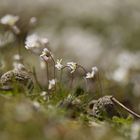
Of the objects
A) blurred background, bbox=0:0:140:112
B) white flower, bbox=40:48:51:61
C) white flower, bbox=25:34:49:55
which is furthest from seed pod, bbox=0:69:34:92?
Answer: blurred background, bbox=0:0:140:112

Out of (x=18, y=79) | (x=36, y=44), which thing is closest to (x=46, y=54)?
(x=18, y=79)

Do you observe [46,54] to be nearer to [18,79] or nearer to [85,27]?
[18,79]

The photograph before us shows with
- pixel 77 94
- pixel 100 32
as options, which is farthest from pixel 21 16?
pixel 77 94

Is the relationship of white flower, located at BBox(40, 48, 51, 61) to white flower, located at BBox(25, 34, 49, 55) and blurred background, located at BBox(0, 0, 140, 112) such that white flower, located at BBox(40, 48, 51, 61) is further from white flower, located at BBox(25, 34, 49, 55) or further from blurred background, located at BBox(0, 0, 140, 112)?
blurred background, located at BBox(0, 0, 140, 112)

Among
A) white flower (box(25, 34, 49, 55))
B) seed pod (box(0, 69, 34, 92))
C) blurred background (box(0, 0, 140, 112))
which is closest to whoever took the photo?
seed pod (box(0, 69, 34, 92))

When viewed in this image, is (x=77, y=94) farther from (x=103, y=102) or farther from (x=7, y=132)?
(x=7, y=132)

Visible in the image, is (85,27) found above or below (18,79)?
above

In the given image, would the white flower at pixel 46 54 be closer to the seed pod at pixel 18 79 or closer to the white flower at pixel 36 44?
the seed pod at pixel 18 79

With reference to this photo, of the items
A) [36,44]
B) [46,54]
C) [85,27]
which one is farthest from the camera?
[85,27]
